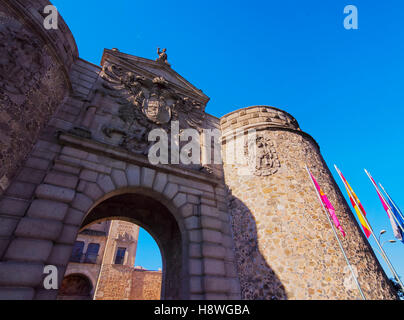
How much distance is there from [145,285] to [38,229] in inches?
673

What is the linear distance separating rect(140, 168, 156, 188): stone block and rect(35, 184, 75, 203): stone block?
5.47 feet

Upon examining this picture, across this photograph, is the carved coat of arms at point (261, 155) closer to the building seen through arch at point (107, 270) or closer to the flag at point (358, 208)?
the flag at point (358, 208)

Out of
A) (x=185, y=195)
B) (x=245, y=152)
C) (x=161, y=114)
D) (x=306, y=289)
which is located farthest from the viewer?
(x=245, y=152)

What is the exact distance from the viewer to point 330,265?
220 inches

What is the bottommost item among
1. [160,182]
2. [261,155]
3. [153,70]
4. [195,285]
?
[195,285]

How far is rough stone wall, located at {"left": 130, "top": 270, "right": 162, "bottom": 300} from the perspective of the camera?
57.1 ft

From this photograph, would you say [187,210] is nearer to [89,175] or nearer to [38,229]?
[89,175]

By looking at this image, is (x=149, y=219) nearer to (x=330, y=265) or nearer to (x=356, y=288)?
(x=330, y=265)

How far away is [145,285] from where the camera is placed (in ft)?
59.0

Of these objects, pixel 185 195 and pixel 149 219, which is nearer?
pixel 185 195

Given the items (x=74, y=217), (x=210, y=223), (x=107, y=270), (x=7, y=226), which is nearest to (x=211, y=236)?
(x=210, y=223)

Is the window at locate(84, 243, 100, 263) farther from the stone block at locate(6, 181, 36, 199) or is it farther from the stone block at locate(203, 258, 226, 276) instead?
the stone block at locate(203, 258, 226, 276)
